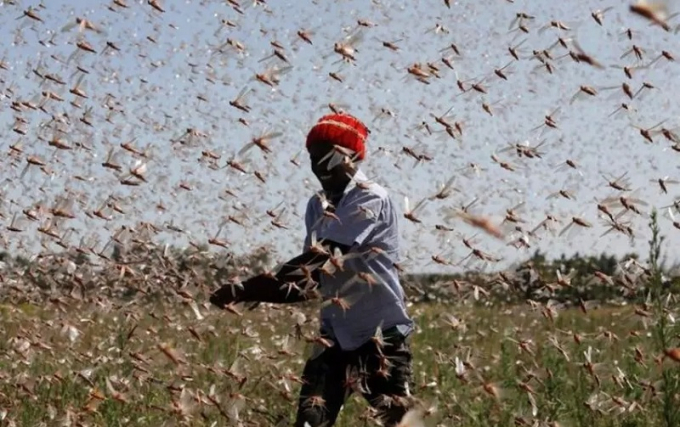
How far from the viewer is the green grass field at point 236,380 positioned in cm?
430

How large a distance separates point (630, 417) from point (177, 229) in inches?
94.9

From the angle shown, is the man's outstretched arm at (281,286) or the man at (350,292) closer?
the man's outstretched arm at (281,286)

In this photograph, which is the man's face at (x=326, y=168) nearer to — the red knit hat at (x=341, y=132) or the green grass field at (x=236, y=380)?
the red knit hat at (x=341, y=132)

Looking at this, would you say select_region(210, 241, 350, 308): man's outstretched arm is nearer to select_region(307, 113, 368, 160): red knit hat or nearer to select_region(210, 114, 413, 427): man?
select_region(210, 114, 413, 427): man

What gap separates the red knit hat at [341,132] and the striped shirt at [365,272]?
14 cm

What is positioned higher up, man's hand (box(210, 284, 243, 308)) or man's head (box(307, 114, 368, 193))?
man's head (box(307, 114, 368, 193))

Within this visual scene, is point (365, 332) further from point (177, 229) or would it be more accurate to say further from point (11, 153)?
point (11, 153)

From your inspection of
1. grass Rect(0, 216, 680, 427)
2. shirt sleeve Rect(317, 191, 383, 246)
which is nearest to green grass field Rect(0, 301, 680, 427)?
grass Rect(0, 216, 680, 427)

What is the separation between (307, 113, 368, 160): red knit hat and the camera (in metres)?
4.48

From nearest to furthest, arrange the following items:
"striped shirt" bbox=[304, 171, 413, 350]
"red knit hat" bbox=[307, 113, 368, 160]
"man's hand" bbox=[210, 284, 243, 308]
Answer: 1. "man's hand" bbox=[210, 284, 243, 308]
2. "striped shirt" bbox=[304, 171, 413, 350]
3. "red knit hat" bbox=[307, 113, 368, 160]

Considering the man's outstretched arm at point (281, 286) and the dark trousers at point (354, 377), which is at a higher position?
the man's outstretched arm at point (281, 286)

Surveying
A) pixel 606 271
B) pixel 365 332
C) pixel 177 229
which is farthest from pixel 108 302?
pixel 606 271

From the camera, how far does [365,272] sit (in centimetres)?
457

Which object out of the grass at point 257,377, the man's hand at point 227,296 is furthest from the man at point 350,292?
the grass at point 257,377
